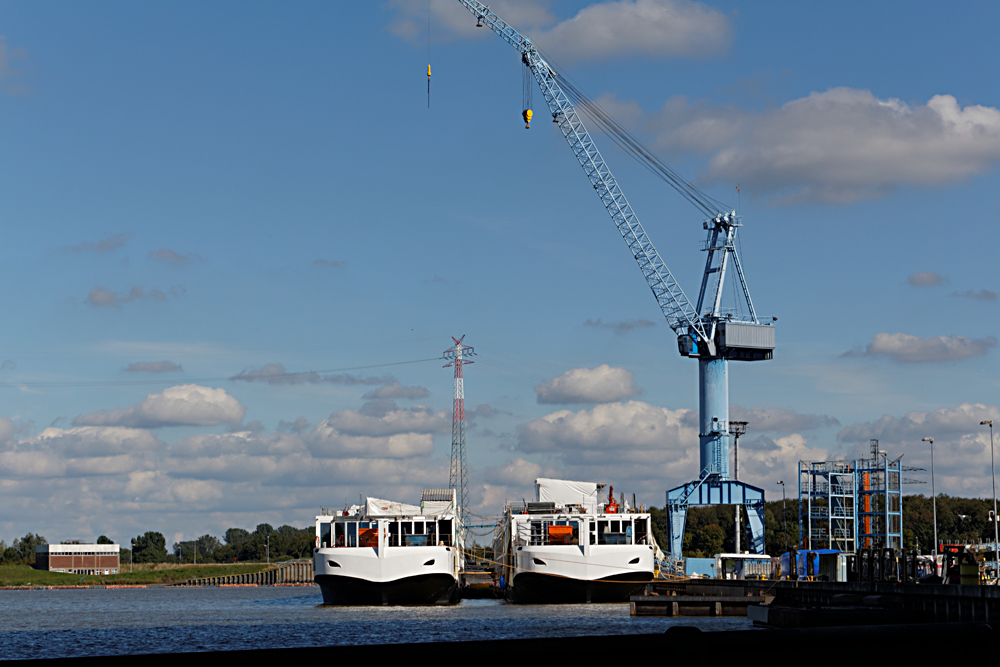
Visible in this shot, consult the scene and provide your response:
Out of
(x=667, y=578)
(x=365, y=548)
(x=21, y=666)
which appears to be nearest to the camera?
(x=21, y=666)

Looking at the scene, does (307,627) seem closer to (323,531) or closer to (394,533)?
(394,533)

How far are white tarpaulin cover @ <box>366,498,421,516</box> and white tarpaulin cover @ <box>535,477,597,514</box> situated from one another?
20.8m

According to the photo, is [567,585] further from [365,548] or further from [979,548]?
[979,548]

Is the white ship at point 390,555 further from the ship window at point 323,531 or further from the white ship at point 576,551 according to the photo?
the white ship at point 576,551

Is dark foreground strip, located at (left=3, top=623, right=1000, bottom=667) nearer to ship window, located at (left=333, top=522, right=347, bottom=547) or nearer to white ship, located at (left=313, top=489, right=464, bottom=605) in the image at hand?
white ship, located at (left=313, top=489, right=464, bottom=605)

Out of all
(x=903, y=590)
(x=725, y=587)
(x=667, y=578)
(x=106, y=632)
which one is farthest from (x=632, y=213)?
(x=903, y=590)

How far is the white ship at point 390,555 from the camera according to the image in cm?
9288

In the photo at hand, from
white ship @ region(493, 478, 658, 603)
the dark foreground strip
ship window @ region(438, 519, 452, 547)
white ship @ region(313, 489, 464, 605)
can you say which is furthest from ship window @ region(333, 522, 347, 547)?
the dark foreground strip

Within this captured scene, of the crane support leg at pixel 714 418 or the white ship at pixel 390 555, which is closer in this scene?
the white ship at pixel 390 555

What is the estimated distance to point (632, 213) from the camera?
153 meters

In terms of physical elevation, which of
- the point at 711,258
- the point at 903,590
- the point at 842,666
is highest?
the point at 711,258

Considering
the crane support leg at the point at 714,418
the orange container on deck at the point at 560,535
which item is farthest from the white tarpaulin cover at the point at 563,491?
the crane support leg at the point at 714,418

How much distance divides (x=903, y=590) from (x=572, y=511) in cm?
5638

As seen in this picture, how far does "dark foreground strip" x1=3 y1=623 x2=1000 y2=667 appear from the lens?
707 centimetres
